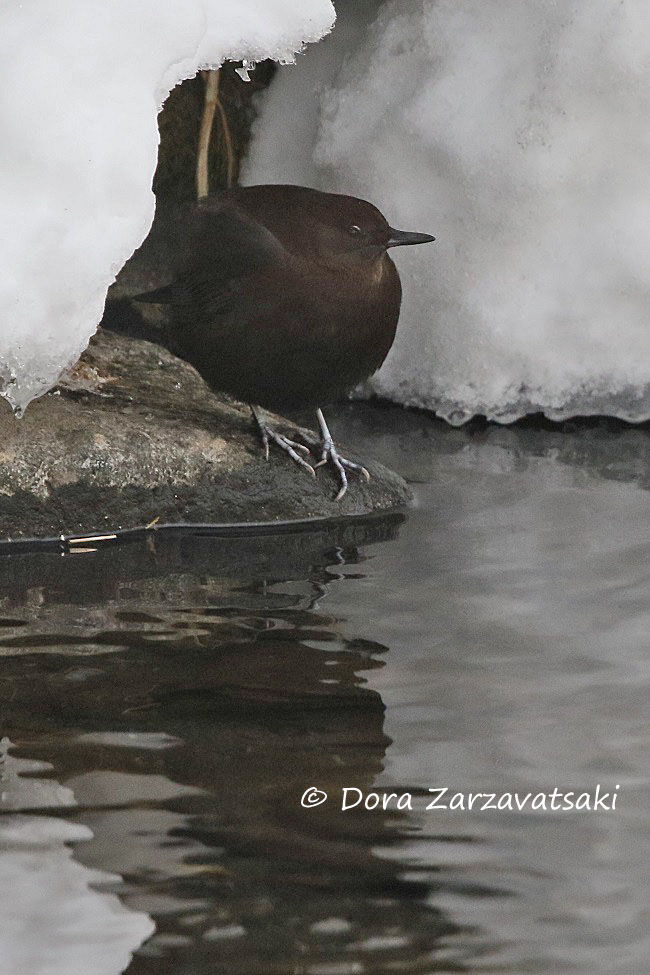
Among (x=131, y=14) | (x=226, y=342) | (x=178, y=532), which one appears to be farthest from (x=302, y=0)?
(x=178, y=532)

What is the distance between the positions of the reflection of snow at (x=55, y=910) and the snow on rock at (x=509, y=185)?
2928 millimetres

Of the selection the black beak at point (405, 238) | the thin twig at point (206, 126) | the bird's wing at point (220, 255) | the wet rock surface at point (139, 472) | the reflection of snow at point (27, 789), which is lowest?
the reflection of snow at point (27, 789)

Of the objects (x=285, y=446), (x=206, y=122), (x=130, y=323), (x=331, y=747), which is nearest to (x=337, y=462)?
(x=285, y=446)

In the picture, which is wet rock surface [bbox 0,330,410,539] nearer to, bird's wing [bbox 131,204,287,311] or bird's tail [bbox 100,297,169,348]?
bird's wing [bbox 131,204,287,311]

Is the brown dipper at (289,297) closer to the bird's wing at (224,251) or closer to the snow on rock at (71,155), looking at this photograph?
the bird's wing at (224,251)

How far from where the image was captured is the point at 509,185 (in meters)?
4.64

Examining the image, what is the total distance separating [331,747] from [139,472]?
1.43m

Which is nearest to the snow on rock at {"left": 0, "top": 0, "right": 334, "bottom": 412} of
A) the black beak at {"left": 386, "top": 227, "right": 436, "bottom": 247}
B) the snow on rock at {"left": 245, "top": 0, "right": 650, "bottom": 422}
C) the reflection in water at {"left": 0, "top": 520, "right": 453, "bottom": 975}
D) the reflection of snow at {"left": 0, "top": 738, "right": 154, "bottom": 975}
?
the reflection in water at {"left": 0, "top": 520, "right": 453, "bottom": 975}

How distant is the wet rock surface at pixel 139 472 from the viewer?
358 centimetres

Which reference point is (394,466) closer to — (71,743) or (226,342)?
(226,342)

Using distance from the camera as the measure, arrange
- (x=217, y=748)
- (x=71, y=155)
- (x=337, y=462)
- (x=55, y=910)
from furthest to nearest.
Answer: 1. (x=337, y=462)
2. (x=71, y=155)
3. (x=217, y=748)
4. (x=55, y=910)

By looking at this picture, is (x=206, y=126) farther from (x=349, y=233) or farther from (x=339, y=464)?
(x=339, y=464)

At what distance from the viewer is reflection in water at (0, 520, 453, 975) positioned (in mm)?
1912

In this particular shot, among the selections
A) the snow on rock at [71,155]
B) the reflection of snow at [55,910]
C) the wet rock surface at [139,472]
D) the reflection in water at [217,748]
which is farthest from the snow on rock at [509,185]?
the reflection of snow at [55,910]
